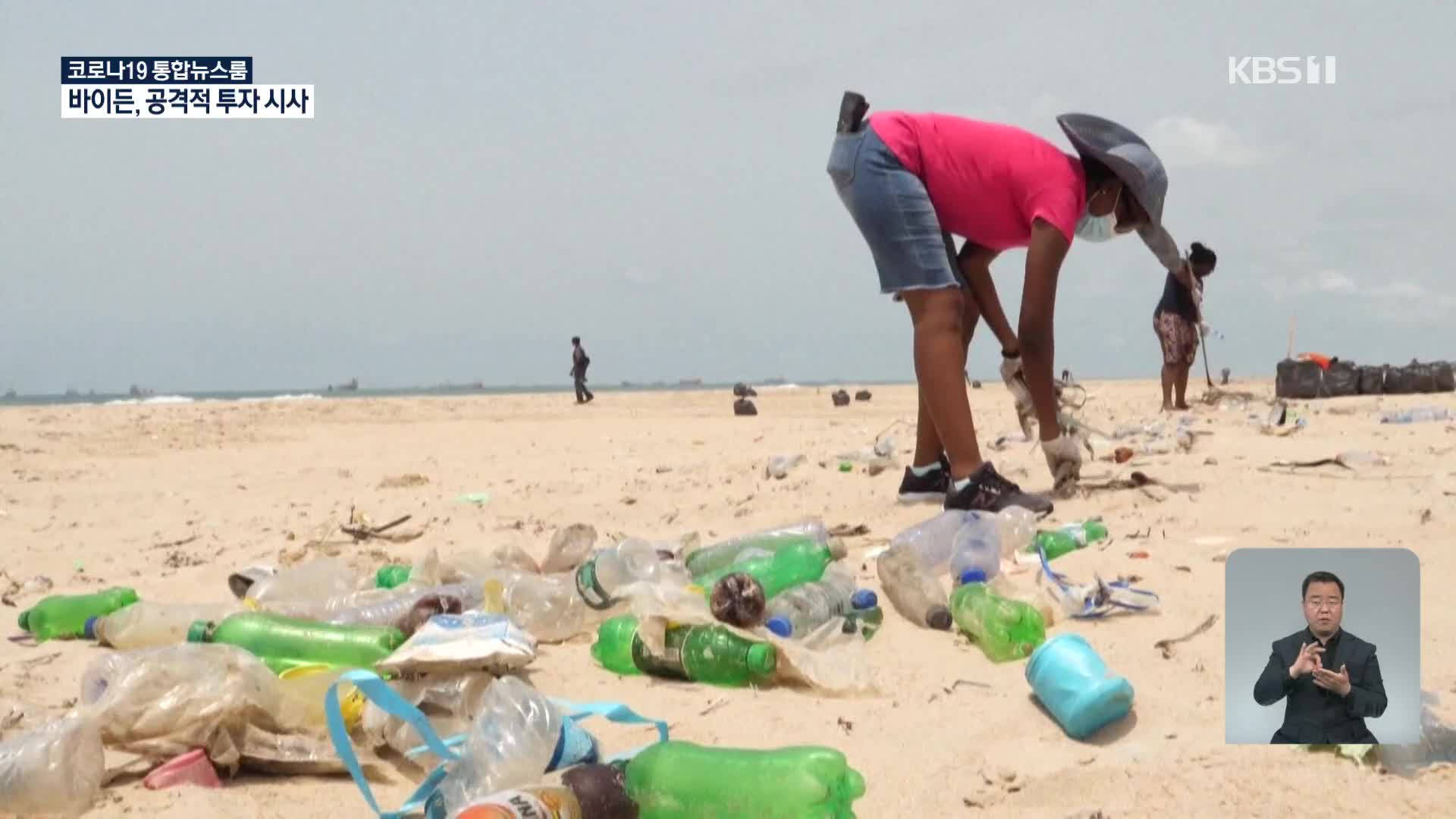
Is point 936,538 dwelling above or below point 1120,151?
below

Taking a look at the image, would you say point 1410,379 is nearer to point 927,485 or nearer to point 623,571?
point 927,485

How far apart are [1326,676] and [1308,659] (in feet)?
0.12

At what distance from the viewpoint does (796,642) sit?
233 centimetres

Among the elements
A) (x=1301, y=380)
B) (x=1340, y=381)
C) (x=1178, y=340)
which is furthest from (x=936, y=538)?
(x=1340, y=381)

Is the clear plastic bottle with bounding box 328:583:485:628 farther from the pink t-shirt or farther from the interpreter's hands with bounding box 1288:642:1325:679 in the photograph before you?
the pink t-shirt

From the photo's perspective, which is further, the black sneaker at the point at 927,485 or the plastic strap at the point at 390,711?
the black sneaker at the point at 927,485

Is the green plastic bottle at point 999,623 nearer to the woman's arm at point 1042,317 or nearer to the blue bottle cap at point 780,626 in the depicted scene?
the blue bottle cap at point 780,626

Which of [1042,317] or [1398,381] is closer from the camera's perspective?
[1042,317]

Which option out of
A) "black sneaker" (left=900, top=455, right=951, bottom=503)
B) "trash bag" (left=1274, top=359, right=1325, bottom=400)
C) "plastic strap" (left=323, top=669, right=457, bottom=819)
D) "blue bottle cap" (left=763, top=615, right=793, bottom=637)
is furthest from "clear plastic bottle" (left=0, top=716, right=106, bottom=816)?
"trash bag" (left=1274, top=359, right=1325, bottom=400)

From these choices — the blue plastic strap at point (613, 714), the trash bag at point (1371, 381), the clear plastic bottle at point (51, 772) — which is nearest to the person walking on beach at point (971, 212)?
the blue plastic strap at point (613, 714)

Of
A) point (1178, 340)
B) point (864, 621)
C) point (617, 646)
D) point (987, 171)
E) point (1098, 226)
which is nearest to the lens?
point (617, 646)

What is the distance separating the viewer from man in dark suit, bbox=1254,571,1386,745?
54.4 inches

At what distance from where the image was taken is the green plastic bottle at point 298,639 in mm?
2350

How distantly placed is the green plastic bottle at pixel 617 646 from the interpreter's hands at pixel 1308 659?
136cm
